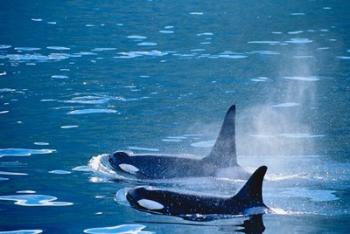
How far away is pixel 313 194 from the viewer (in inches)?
529

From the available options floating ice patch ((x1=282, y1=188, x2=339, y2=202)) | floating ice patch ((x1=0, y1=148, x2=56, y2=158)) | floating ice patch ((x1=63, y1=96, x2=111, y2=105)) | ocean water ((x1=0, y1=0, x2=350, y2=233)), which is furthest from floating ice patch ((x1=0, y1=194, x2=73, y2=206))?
floating ice patch ((x1=63, y1=96, x2=111, y2=105))

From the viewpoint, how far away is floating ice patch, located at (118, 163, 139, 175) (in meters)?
14.7

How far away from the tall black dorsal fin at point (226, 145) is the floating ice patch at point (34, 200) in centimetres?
294

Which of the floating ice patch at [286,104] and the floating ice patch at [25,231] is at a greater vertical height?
the floating ice patch at [286,104]

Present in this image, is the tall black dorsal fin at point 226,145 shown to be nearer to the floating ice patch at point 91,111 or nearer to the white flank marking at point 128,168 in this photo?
the white flank marking at point 128,168

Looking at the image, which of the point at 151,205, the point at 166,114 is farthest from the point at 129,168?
the point at 166,114

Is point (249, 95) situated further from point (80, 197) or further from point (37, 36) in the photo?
point (37, 36)

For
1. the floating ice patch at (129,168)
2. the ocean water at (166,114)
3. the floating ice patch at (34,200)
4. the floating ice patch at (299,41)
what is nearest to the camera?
the ocean water at (166,114)

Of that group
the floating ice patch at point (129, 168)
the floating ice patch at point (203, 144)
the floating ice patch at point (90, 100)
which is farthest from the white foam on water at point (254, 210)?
the floating ice patch at point (90, 100)

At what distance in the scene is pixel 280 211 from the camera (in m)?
12.2

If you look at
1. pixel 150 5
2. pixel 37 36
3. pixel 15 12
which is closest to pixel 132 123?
pixel 37 36

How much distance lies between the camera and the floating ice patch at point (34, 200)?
41.8 ft

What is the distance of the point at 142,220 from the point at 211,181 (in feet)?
8.68

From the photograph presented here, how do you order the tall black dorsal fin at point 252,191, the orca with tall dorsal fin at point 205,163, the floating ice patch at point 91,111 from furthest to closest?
the floating ice patch at point 91,111
the orca with tall dorsal fin at point 205,163
the tall black dorsal fin at point 252,191
